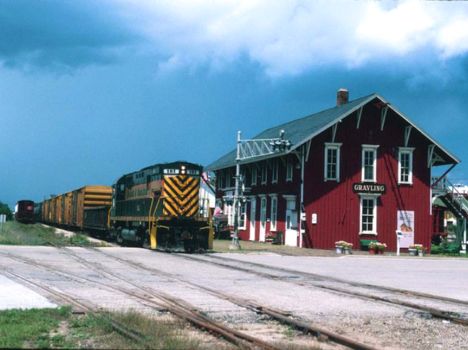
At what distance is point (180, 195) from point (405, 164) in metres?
17.7

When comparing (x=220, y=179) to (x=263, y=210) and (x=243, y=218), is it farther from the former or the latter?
(x=263, y=210)

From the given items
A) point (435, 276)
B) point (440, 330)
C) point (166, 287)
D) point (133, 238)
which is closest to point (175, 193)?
point (133, 238)

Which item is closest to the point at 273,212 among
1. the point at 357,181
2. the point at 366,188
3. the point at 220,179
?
the point at 357,181

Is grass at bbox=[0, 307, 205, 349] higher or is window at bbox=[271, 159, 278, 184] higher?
window at bbox=[271, 159, 278, 184]

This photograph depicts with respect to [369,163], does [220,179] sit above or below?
below

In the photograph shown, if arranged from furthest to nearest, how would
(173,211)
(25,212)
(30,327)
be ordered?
(25,212)
(173,211)
(30,327)

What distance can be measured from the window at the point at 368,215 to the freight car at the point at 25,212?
42680 mm

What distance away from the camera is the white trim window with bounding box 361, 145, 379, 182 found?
38344mm

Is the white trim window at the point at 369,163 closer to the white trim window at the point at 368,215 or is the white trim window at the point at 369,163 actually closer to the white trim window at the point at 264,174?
the white trim window at the point at 368,215

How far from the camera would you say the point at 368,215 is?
38.3m

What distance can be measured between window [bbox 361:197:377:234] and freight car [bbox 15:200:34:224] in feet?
140

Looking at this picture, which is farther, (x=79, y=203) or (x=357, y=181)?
(x=79, y=203)

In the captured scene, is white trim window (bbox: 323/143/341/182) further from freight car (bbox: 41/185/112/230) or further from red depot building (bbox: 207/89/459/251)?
freight car (bbox: 41/185/112/230)

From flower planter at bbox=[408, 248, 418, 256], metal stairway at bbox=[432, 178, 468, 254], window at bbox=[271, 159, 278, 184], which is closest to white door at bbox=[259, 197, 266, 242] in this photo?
window at bbox=[271, 159, 278, 184]
